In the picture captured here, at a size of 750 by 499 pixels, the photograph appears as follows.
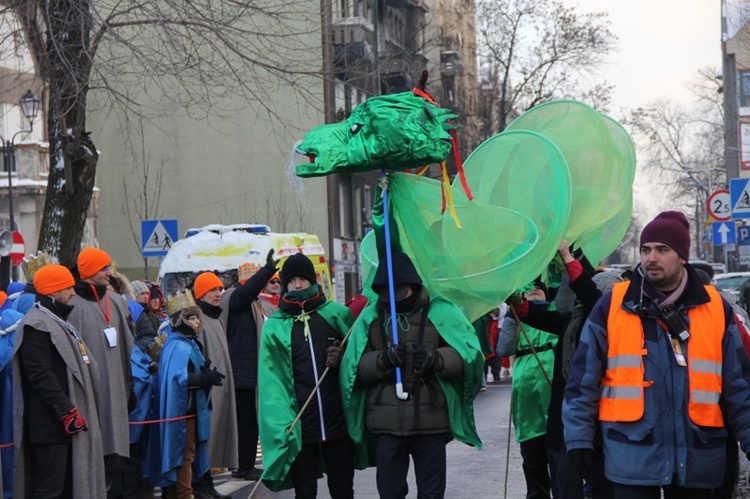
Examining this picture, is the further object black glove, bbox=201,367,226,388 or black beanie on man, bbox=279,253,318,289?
black glove, bbox=201,367,226,388

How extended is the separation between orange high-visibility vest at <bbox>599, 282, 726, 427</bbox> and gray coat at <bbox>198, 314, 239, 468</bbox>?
578cm

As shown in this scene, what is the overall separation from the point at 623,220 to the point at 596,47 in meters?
39.0

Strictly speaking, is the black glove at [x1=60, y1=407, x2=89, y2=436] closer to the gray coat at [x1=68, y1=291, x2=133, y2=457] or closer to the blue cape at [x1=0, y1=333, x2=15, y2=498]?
the blue cape at [x1=0, y1=333, x2=15, y2=498]

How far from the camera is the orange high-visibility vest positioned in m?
5.51

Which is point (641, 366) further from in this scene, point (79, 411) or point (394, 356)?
point (79, 411)

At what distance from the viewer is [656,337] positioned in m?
5.62

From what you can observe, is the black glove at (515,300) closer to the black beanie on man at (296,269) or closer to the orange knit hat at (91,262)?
the black beanie on man at (296,269)

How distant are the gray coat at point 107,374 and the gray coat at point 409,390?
2.76 meters

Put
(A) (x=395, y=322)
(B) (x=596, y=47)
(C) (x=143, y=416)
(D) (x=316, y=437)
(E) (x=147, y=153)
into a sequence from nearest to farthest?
(A) (x=395, y=322)
(D) (x=316, y=437)
(C) (x=143, y=416)
(E) (x=147, y=153)
(B) (x=596, y=47)

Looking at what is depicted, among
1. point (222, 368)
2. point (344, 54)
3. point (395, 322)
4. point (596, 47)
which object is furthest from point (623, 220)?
point (596, 47)

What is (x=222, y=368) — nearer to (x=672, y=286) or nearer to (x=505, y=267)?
(x=505, y=267)

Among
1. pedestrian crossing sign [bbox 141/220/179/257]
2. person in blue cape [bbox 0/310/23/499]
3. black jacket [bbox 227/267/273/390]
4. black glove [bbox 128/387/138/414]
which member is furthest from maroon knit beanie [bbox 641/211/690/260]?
pedestrian crossing sign [bbox 141/220/179/257]

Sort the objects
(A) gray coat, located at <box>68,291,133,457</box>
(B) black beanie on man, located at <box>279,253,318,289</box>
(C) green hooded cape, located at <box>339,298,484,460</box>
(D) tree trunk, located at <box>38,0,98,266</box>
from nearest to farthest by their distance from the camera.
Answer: (C) green hooded cape, located at <box>339,298,484,460</box>
(B) black beanie on man, located at <box>279,253,318,289</box>
(A) gray coat, located at <box>68,291,133,457</box>
(D) tree trunk, located at <box>38,0,98,266</box>

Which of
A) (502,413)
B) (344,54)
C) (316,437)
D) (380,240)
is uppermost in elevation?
(344,54)
